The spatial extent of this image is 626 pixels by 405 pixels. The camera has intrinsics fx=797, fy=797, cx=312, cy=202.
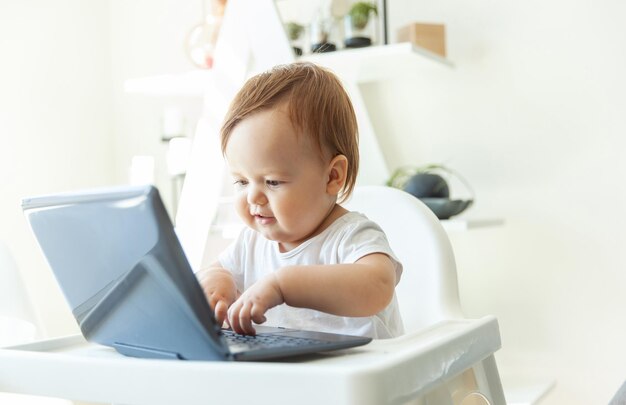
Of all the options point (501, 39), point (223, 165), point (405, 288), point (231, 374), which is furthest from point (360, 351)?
point (501, 39)

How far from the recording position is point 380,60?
7.21 ft

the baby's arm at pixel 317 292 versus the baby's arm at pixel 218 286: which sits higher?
the baby's arm at pixel 317 292

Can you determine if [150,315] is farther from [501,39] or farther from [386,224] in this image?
[501,39]

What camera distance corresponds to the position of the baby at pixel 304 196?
0.81m

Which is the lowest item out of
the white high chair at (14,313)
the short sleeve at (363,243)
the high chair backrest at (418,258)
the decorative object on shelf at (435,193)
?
the white high chair at (14,313)

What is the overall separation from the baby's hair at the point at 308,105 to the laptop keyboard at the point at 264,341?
0.26 meters

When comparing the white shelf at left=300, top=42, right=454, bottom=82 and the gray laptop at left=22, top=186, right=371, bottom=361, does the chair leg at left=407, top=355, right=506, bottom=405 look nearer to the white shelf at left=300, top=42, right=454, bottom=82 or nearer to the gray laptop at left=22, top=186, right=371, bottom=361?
the gray laptop at left=22, top=186, right=371, bottom=361

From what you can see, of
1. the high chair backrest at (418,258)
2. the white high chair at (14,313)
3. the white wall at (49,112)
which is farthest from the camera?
the white wall at (49,112)

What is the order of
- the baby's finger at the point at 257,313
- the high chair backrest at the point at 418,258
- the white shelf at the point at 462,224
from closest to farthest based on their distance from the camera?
the baby's finger at the point at 257,313 < the high chair backrest at the point at 418,258 < the white shelf at the point at 462,224

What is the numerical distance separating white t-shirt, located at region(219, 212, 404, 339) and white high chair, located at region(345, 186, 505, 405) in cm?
9

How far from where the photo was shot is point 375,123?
249 cm

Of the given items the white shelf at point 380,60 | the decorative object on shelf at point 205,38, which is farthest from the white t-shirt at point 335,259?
the decorative object on shelf at point 205,38

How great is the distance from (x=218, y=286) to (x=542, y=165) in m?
1.53

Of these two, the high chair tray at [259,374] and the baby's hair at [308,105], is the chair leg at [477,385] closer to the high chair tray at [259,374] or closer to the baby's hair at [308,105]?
the high chair tray at [259,374]
